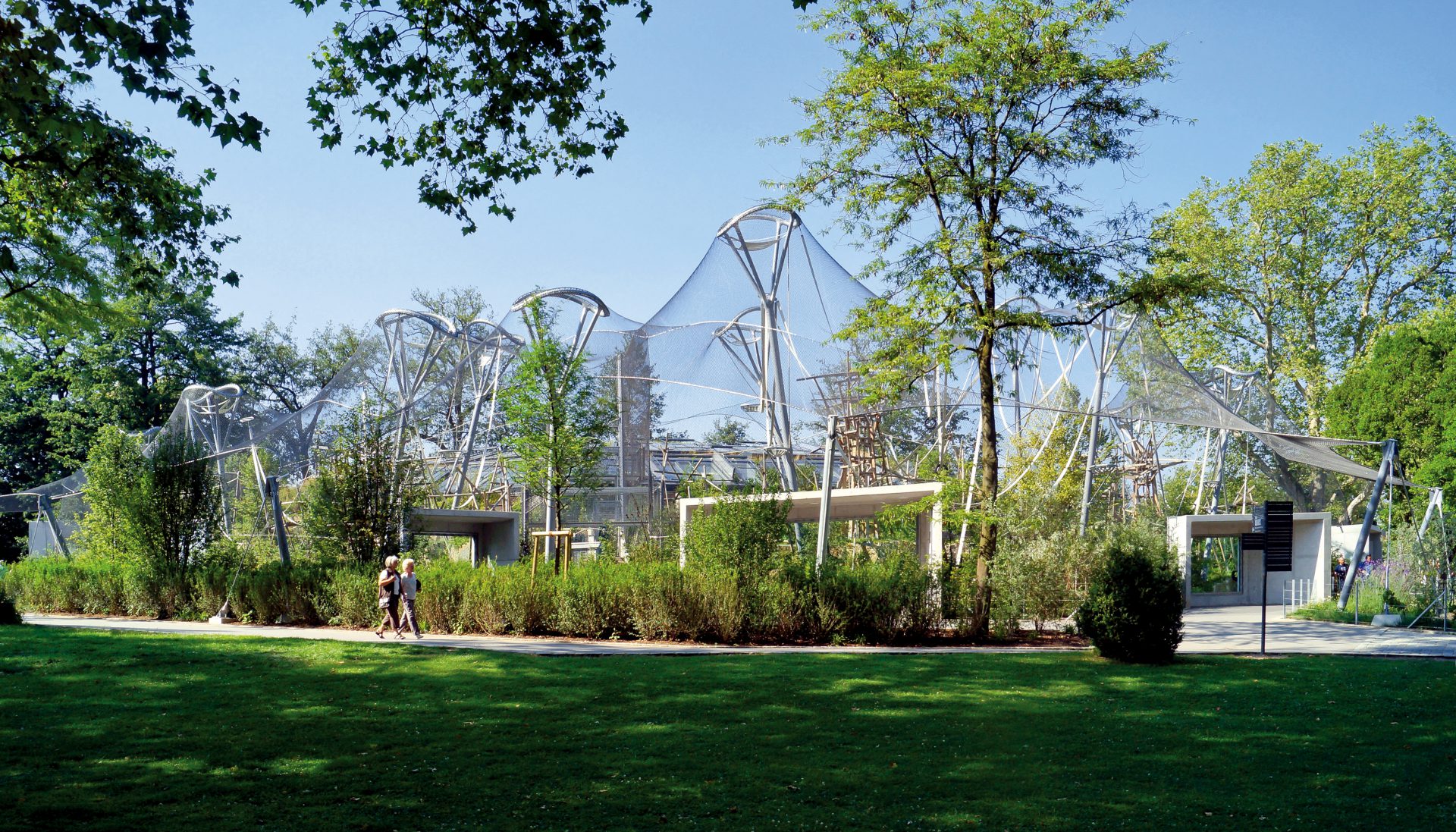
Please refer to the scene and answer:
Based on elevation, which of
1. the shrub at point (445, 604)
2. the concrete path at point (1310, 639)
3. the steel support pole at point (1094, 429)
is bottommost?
the concrete path at point (1310, 639)

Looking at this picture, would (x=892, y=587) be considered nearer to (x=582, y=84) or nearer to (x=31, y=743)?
(x=582, y=84)

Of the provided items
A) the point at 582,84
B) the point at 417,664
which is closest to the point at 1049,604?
the point at 417,664

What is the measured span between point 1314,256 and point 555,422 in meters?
32.6

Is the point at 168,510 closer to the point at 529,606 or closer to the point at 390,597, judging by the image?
the point at 390,597

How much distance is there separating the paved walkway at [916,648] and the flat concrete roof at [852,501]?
4953 mm

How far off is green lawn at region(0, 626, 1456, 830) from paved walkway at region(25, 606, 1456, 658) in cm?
165

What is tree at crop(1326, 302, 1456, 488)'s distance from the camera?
35.8m

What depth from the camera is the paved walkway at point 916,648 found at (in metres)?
15.9

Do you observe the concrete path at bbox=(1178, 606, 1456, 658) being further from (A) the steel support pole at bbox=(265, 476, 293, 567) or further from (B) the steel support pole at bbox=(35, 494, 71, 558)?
(B) the steel support pole at bbox=(35, 494, 71, 558)

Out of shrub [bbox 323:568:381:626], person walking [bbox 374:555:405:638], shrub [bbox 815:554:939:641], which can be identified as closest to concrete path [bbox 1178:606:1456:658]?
shrub [bbox 815:554:939:641]

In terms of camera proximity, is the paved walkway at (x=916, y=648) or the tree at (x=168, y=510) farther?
the tree at (x=168, y=510)

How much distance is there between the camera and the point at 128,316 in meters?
11.9

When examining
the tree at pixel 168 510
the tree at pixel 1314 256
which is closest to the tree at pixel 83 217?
the tree at pixel 168 510

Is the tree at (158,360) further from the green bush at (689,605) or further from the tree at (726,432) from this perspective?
the green bush at (689,605)
